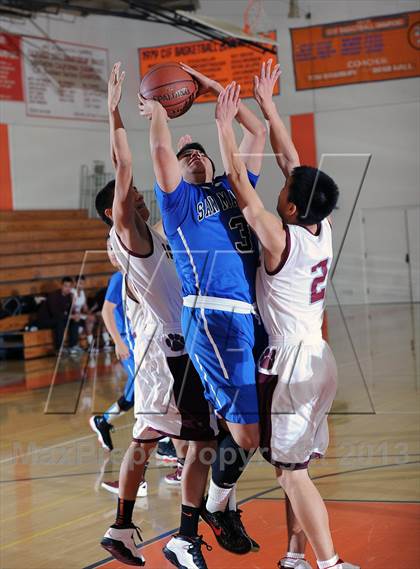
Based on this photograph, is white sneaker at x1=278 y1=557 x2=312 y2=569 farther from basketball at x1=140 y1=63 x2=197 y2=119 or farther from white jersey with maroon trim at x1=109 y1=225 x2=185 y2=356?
basketball at x1=140 y1=63 x2=197 y2=119

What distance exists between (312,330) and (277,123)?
1057 mm

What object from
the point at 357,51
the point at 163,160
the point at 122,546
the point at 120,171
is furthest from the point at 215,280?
the point at 357,51

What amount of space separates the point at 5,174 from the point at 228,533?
1595 centimetres

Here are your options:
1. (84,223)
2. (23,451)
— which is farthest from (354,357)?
(84,223)

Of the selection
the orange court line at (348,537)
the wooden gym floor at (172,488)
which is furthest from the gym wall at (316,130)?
the orange court line at (348,537)

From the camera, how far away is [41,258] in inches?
647

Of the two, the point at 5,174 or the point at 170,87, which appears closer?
the point at 170,87

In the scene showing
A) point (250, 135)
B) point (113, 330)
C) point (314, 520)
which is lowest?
point (314, 520)

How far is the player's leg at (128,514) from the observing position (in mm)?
4004

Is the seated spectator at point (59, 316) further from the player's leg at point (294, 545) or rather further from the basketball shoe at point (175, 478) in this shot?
the player's leg at point (294, 545)

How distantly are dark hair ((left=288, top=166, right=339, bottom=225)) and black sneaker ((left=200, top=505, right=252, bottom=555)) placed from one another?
156 cm

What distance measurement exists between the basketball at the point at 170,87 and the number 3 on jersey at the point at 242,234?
0.62 meters

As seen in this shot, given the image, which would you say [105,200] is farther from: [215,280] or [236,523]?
[236,523]

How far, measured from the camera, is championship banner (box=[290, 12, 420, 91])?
18.8 meters
